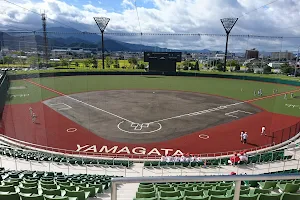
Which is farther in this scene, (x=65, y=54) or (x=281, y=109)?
(x=65, y=54)

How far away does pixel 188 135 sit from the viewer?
2231 centimetres

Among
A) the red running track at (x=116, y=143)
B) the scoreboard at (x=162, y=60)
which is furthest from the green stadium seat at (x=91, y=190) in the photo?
the scoreboard at (x=162, y=60)

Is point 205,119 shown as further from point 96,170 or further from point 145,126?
point 96,170

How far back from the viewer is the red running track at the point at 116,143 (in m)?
19.6

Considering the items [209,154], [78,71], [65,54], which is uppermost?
[65,54]

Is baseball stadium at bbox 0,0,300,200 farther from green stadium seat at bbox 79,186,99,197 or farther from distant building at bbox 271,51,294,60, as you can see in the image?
distant building at bbox 271,51,294,60

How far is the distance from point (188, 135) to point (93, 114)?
12.1 meters

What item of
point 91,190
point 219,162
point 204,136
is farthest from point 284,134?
point 91,190

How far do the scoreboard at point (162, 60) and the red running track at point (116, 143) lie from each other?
38843 mm

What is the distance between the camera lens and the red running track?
19.6m

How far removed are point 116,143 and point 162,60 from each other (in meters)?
47.2

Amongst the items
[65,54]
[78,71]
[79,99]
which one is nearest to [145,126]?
[79,99]

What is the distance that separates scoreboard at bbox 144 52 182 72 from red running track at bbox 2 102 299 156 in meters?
38.8

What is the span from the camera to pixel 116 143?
66.9ft
